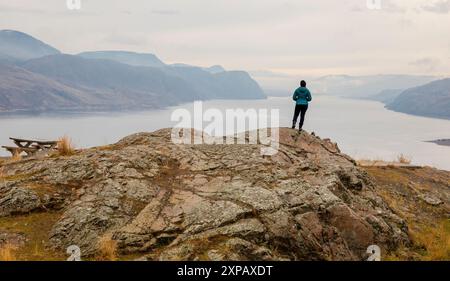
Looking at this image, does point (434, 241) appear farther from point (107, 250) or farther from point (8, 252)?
point (8, 252)

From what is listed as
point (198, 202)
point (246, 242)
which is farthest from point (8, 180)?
point (246, 242)

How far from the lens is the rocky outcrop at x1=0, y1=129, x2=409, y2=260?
45.7 ft

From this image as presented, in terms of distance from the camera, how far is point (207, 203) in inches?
600

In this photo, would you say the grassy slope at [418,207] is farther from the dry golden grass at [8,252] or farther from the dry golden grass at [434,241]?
the dry golden grass at [8,252]

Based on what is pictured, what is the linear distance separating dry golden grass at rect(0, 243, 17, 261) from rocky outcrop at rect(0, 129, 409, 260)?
1254 millimetres

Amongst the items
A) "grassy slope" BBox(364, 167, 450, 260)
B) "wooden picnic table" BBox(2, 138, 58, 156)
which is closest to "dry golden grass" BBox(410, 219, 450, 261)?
"grassy slope" BBox(364, 167, 450, 260)

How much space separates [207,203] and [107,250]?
3890mm

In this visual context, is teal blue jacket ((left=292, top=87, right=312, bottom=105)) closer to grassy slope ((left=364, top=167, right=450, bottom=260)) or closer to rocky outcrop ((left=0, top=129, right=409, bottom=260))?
rocky outcrop ((left=0, top=129, right=409, bottom=260))

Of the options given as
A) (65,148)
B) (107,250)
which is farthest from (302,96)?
(107,250)

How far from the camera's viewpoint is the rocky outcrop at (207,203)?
13938 mm
